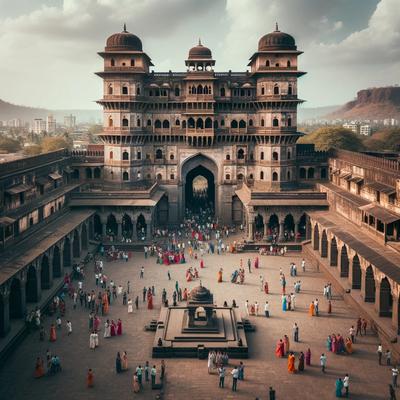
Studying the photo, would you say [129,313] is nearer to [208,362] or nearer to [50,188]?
[208,362]

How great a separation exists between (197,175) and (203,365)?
124ft

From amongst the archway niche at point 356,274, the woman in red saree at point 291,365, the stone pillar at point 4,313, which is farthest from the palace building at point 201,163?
the woman in red saree at point 291,365

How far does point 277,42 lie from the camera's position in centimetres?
4953

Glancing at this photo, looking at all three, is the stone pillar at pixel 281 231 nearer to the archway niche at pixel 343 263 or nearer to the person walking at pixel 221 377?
the archway niche at pixel 343 263

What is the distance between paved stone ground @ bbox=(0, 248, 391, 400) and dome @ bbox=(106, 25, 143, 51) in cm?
2653

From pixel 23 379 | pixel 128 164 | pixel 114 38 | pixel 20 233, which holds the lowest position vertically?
pixel 23 379

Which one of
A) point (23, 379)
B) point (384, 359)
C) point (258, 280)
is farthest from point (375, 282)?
point (23, 379)

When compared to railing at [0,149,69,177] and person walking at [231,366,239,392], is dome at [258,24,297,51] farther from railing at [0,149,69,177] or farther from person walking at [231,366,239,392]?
person walking at [231,366,239,392]

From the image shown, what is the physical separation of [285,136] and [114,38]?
18.6 m

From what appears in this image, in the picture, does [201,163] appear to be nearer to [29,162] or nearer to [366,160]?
[366,160]

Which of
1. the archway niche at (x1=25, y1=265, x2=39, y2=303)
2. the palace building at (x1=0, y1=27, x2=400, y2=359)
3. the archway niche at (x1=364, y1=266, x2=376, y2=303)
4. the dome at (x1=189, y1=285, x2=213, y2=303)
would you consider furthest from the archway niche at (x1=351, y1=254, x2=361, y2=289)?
the archway niche at (x1=25, y1=265, x2=39, y2=303)

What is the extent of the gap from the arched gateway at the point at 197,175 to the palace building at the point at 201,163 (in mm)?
162

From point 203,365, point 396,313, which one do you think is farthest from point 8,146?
point 396,313

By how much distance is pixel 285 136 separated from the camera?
163ft
